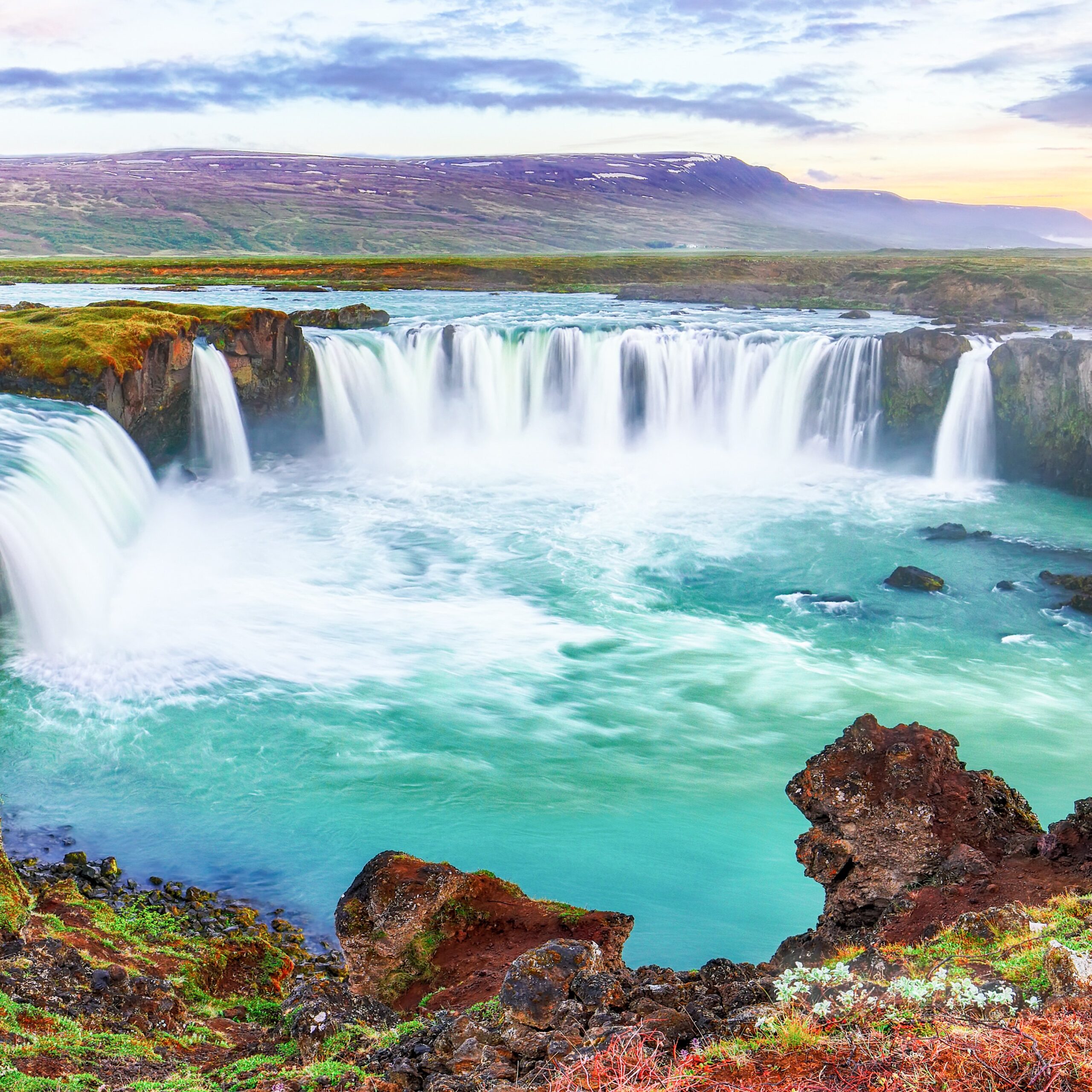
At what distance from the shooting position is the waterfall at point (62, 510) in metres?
19.5

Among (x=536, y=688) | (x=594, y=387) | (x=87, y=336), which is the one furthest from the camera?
(x=594, y=387)

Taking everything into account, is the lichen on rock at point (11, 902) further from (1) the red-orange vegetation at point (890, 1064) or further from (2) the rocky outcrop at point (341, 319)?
(2) the rocky outcrop at point (341, 319)

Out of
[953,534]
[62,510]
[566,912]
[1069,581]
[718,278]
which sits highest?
[718,278]

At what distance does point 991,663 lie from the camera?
20.8m

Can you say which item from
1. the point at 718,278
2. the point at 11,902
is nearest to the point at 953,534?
the point at 11,902

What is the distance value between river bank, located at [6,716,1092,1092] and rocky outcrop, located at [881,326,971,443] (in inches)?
1130

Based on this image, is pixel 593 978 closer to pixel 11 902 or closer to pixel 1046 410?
pixel 11 902

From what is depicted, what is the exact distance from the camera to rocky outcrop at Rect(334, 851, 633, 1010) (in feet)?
30.3

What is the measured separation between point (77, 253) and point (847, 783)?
614 feet

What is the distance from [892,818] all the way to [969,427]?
96.8 feet

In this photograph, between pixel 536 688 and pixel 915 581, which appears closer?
pixel 536 688

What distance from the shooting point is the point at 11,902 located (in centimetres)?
978

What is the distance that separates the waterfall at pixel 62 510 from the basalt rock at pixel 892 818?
15.7m

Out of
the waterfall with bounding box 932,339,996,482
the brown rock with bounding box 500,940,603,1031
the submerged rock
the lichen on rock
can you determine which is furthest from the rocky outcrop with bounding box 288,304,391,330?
the brown rock with bounding box 500,940,603,1031
